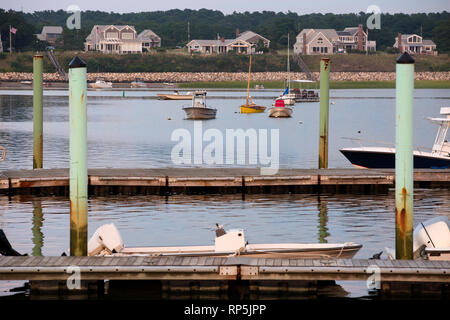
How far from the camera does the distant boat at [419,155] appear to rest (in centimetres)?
3294

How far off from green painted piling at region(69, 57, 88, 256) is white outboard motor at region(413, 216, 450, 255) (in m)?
6.69

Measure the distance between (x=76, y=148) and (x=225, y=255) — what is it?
11.7 feet

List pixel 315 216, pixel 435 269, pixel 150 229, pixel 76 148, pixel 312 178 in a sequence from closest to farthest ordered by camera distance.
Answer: pixel 435 269
pixel 76 148
pixel 150 229
pixel 315 216
pixel 312 178

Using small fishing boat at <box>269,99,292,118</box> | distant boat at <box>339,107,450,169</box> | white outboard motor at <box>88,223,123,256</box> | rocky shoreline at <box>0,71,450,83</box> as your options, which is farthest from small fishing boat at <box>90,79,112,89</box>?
white outboard motor at <box>88,223,123,256</box>

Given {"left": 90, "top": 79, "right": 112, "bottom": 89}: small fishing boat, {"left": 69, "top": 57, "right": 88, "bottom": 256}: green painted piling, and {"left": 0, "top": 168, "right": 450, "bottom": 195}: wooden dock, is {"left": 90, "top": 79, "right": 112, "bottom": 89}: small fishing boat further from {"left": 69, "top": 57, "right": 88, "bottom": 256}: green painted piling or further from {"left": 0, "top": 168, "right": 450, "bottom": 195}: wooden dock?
{"left": 69, "top": 57, "right": 88, "bottom": 256}: green painted piling

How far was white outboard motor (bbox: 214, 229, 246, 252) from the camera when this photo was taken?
16.6 m

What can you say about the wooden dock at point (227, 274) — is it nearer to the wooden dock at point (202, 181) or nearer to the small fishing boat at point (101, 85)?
the wooden dock at point (202, 181)

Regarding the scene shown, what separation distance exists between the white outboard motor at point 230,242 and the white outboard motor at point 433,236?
3562mm

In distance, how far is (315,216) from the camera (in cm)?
2580

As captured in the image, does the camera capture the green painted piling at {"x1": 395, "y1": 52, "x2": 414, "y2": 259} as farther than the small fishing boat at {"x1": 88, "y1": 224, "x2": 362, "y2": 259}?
No
